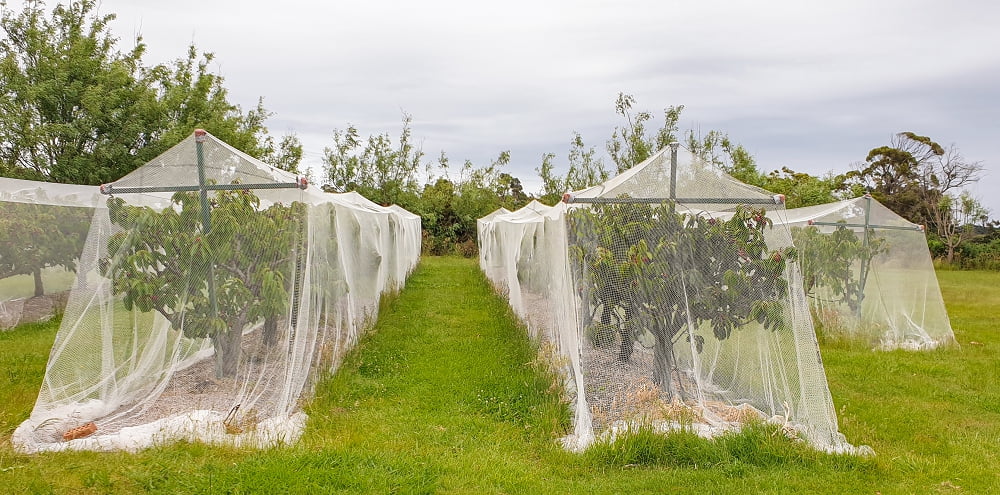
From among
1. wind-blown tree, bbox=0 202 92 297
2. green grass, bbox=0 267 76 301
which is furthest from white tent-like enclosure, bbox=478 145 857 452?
green grass, bbox=0 267 76 301

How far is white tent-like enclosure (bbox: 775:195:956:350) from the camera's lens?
25.3ft

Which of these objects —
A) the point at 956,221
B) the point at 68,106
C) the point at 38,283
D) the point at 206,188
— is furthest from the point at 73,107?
the point at 956,221

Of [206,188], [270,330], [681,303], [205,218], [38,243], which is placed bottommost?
[270,330]

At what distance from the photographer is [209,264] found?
15.0ft

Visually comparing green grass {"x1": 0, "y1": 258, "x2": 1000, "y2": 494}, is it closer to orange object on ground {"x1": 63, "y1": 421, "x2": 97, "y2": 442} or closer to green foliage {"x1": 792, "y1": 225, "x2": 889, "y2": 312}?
orange object on ground {"x1": 63, "y1": 421, "x2": 97, "y2": 442}

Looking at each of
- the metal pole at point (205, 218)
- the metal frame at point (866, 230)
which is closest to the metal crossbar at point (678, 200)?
the metal pole at point (205, 218)

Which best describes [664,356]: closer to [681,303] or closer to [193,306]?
[681,303]

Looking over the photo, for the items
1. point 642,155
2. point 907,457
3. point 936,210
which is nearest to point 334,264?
point 907,457

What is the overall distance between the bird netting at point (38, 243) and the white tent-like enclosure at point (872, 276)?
9.13 m

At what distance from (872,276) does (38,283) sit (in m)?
10.5

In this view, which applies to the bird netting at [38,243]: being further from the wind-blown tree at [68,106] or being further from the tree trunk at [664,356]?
the tree trunk at [664,356]

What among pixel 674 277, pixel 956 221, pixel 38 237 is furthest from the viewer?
pixel 956 221

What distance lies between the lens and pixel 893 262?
314 inches

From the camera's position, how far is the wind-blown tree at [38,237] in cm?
737
